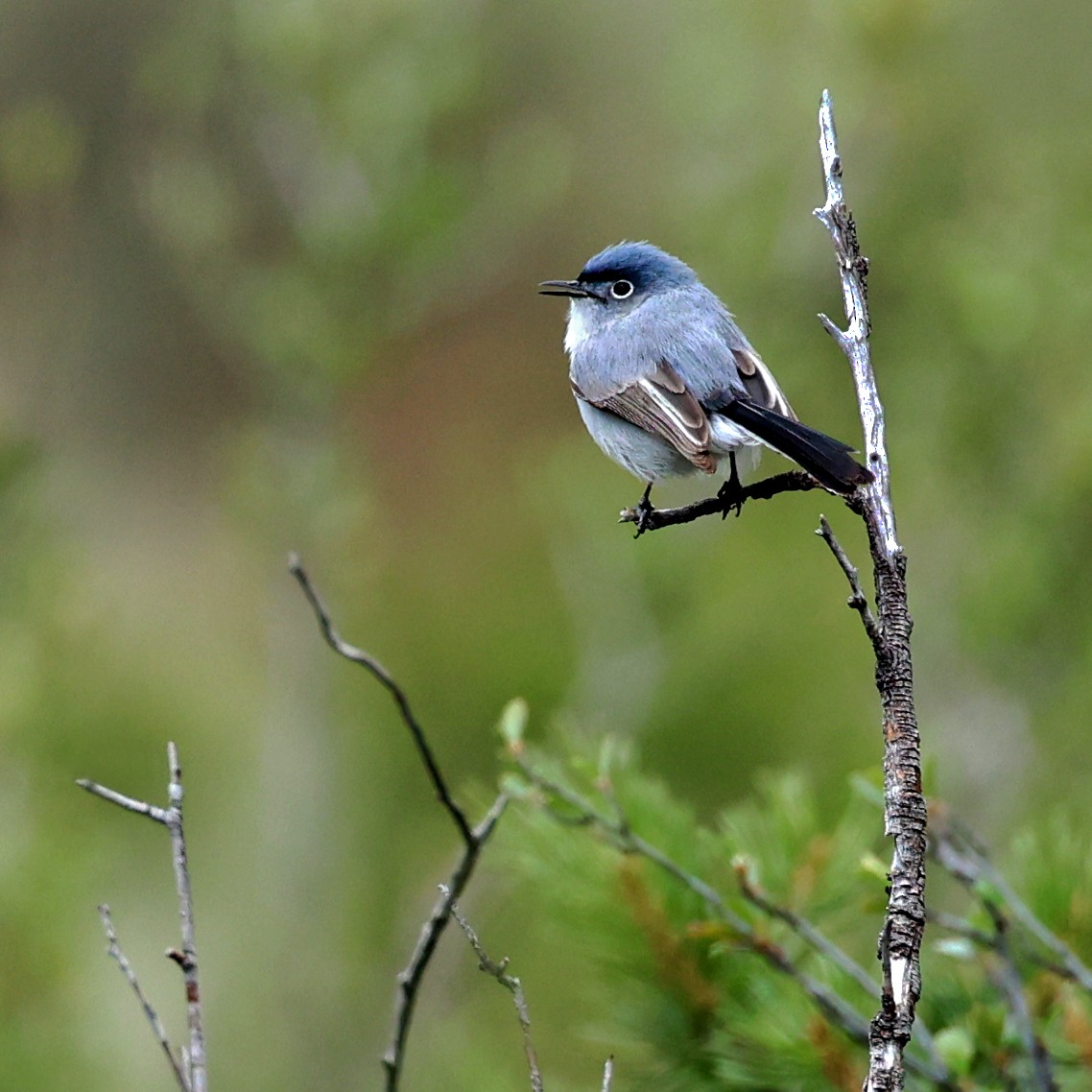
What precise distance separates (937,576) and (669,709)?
984 millimetres

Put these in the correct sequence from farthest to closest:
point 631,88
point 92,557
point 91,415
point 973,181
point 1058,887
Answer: point 631,88, point 91,415, point 92,557, point 973,181, point 1058,887

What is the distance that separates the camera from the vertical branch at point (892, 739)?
0.86 meters

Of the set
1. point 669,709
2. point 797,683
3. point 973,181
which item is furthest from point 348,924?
point 973,181

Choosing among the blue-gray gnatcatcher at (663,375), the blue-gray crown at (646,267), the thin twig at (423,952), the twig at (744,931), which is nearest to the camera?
the thin twig at (423,952)

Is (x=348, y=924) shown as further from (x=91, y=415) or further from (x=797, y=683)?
(x=91, y=415)

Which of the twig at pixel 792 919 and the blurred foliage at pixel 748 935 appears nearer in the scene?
the twig at pixel 792 919

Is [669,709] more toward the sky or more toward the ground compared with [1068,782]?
more toward the sky

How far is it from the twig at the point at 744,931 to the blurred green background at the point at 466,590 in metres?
1.38

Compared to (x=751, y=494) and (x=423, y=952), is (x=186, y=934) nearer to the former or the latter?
(x=423, y=952)

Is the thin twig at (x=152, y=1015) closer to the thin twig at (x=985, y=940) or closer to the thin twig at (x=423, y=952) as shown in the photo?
the thin twig at (x=423, y=952)

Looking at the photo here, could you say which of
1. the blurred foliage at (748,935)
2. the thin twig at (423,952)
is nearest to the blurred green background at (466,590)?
the blurred foliage at (748,935)

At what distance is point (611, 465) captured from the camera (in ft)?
15.6

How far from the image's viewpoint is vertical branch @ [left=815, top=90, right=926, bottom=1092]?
858 millimetres

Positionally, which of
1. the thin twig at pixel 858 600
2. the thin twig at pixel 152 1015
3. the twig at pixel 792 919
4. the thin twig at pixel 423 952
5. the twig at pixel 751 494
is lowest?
the thin twig at pixel 152 1015
